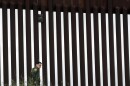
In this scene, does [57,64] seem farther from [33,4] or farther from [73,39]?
[33,4]

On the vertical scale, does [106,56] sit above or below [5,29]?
below

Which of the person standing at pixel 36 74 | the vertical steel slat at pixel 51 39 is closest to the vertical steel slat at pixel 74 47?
the vertical steel slat at pixel 51 39

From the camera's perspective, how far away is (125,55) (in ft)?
50.0

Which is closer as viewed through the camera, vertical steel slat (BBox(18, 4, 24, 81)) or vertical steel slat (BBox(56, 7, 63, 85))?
vertical steel slat (BBox(18, 4, 24, 81))

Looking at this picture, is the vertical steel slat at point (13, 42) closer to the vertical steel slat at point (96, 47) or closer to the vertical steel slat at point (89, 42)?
the vertical steel slat at point (89, 42)

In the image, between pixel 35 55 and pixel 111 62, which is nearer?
pixel 35 55

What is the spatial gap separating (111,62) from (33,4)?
319cm

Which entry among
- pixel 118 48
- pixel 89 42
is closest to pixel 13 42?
pixel 89 42

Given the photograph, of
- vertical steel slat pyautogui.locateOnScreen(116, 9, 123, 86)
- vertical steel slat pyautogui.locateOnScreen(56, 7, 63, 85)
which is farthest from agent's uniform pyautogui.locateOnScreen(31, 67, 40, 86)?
vertical steel slat pyautogui.locateOnScreen(116, 9, 123, 86)

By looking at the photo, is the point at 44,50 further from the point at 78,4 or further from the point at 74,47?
the point at 78,4

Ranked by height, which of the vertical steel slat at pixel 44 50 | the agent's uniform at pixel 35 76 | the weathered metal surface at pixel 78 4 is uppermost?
the weathered metal surface at pixel 78 4

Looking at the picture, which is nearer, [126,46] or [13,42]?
[13,42]

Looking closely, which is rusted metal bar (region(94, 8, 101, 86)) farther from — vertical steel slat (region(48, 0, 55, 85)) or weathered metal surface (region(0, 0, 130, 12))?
vertical steel slat (region(48, 0, 55, 85))

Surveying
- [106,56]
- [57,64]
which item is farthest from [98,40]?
[57,64]
